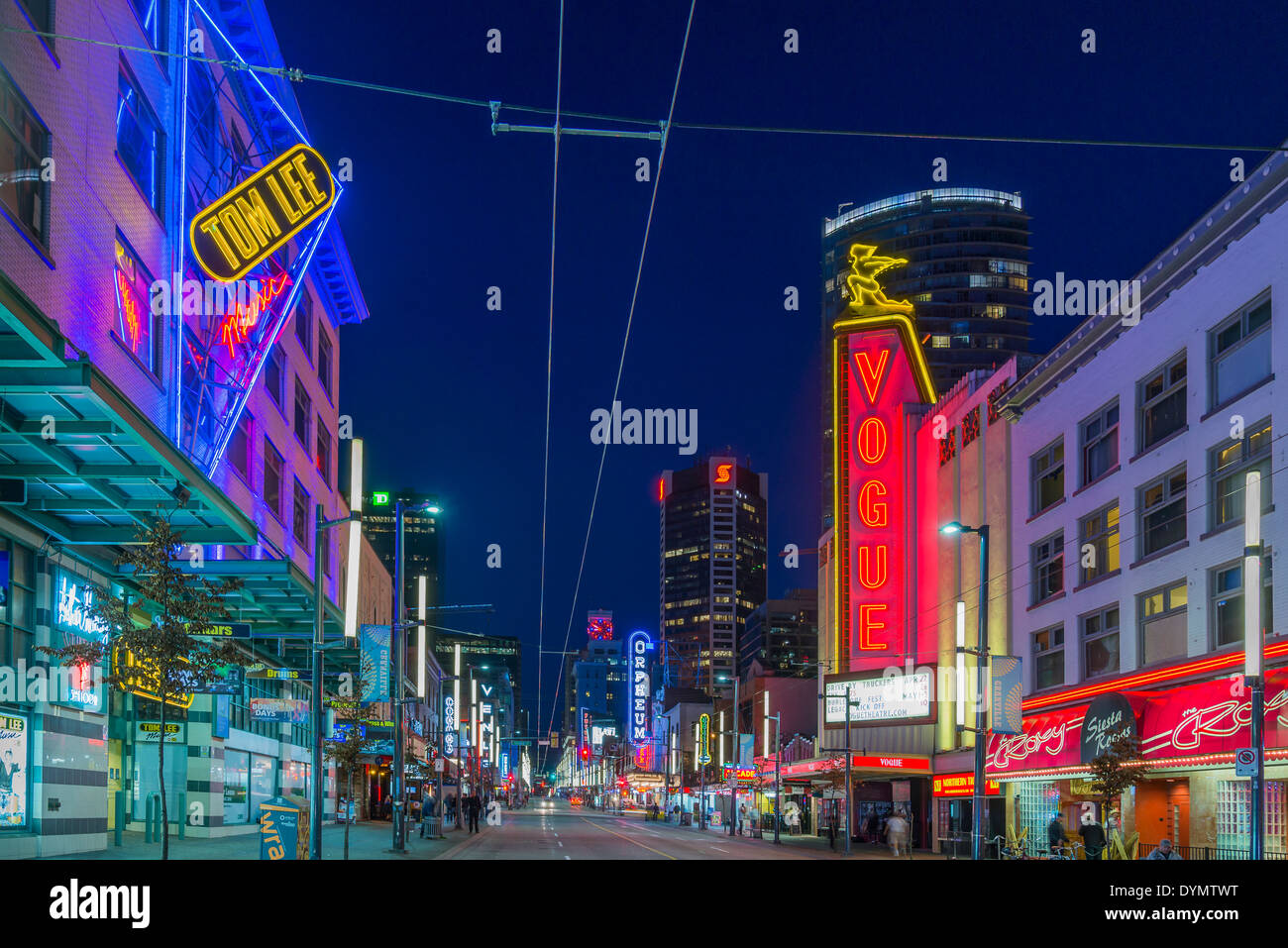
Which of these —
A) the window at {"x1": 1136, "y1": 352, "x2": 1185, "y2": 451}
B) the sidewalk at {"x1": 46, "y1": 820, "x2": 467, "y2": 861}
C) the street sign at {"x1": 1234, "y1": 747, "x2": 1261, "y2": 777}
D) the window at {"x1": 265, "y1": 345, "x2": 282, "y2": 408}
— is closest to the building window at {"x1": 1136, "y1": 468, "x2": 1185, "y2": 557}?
the window at {"x1": 1136, "y1": 352, "x2": 1185, "y2": 451}

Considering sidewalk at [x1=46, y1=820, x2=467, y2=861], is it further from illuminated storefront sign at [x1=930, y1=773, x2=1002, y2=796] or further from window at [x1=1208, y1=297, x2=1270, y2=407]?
window at [x1=1208, y1=297, x2=1270, y2=407]

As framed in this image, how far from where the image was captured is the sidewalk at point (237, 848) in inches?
1239

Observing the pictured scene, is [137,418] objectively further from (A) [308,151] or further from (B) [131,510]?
(A) [308,151]

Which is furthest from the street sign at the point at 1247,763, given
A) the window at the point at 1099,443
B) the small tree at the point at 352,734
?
the small tree at the point at 352,734

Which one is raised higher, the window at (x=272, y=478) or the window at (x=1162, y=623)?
the window at (x=272, y=478)

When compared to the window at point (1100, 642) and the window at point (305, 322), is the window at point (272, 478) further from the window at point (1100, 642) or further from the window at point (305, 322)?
the window at point (1100, 642)

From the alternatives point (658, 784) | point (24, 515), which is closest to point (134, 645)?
point (24, 515)

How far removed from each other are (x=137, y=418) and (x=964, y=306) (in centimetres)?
17893

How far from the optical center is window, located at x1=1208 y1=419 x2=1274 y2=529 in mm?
31406

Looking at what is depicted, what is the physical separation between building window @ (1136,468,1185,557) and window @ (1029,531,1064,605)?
697 centimetres

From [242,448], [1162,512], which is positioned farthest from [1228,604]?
[242,448]

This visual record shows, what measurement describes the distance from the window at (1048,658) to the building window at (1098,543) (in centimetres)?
344

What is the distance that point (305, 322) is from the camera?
198ft

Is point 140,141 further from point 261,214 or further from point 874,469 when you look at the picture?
point 874,469
